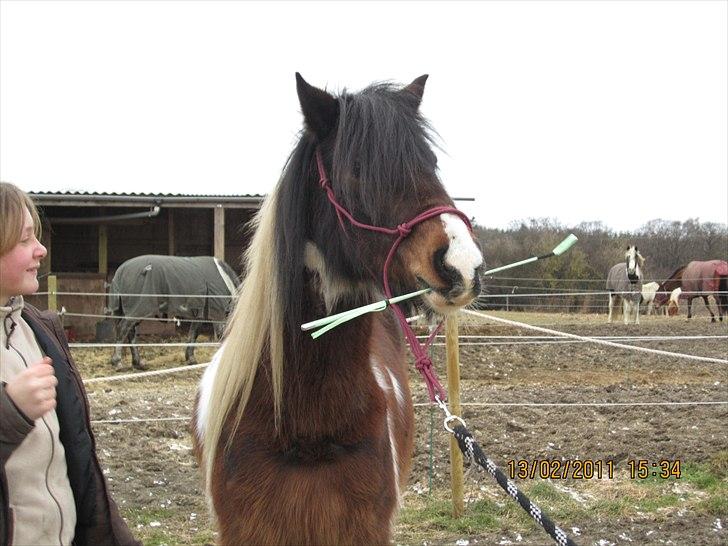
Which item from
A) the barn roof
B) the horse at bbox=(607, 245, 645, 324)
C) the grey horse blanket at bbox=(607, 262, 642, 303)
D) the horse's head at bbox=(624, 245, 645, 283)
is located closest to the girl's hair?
the barn roof

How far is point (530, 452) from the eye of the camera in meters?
5.40

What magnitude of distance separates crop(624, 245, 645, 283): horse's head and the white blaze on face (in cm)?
1729

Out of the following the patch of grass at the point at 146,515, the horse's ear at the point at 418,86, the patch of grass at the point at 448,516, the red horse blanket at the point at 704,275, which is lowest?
the patch of grass at the point at 448,516

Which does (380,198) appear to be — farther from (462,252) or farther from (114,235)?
(114,235)

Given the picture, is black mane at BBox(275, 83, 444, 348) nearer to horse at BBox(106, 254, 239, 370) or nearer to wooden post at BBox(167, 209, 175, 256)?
horse at BBox(106, 254, 239, 370)

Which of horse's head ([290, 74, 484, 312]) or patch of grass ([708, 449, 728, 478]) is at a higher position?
horse's head ([290, 74, 484, 312])

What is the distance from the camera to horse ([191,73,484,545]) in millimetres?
1893

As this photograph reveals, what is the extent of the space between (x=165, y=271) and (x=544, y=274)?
14644 millimetres

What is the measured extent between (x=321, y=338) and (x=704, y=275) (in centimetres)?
2127

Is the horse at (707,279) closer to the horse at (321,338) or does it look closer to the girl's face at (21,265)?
the horse at (321,338)

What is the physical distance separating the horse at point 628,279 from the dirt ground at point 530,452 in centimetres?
837

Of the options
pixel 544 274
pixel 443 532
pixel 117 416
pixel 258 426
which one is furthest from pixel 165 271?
pixel 544 274

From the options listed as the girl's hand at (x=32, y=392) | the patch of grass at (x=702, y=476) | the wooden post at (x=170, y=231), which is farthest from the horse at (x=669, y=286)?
the girl's hand at (x=32, y=392)

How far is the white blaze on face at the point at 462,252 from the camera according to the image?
1634mm
